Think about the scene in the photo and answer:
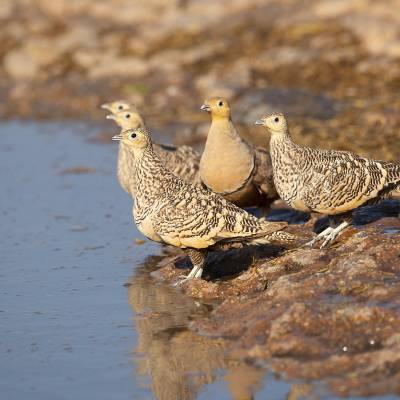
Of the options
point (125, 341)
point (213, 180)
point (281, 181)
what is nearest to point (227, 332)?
point (125, 341)

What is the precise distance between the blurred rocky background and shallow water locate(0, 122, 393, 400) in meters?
3.48

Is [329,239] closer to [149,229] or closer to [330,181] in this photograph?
[330,181]

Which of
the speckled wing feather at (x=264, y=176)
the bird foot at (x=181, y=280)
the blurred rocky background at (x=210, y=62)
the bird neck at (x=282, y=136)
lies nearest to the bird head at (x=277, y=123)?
the bird neck at (x=282, y=136)

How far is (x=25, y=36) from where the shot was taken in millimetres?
22859

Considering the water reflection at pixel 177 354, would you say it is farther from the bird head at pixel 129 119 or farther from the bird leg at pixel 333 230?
the bird head at pixel 129 119

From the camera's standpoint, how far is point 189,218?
8.65m

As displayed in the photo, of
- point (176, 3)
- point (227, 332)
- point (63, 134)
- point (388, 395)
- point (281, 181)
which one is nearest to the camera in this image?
point (388, 395)

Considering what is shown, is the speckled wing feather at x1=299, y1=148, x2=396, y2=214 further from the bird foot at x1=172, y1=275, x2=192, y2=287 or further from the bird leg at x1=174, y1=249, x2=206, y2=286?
the bird foot at x1=172, y1=275, x2=192, y2=287

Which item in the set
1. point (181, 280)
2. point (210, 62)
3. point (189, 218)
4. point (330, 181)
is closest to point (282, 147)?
point (330, 181)

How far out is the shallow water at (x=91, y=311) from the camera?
6.88 meters

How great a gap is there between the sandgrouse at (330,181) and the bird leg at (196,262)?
3.38 ft

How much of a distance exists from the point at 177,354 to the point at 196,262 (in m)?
1.71

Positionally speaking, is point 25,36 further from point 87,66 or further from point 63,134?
point 63,134

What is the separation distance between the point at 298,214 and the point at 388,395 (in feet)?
16.3
